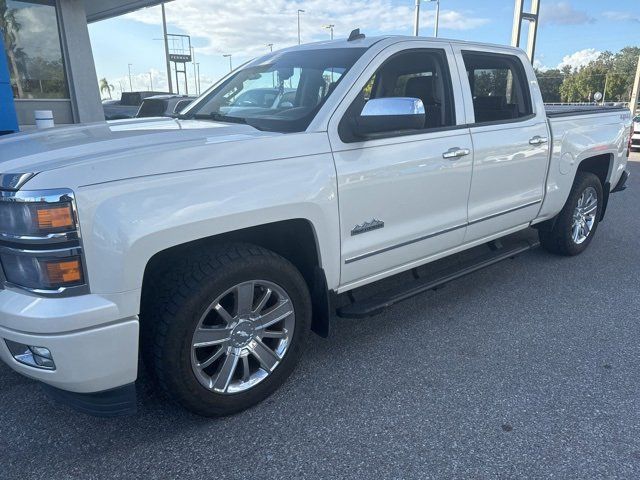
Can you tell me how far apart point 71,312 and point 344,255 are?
1.43 m

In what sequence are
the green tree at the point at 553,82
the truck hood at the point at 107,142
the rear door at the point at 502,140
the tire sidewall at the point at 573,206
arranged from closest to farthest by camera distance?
the truck hood at the point at 107,142 → the rear door at the point at 502,140 → the tire sidewall at the point at 573,206 → the green tree at the point at 553,82

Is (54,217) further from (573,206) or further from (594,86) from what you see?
(594,86)

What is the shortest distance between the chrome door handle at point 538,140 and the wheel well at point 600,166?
1.18 metres

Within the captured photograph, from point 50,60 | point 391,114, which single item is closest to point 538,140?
point 391,114

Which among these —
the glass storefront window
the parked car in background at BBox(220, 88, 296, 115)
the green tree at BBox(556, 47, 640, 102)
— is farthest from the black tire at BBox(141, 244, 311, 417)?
the green tree at BBox(556, 47, 640, 102)

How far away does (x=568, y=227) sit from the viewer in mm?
4852

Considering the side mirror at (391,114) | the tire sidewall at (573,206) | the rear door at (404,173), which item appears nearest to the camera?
the side mirror at (391,114)

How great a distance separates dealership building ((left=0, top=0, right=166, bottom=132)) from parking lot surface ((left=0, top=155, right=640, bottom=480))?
10.3m

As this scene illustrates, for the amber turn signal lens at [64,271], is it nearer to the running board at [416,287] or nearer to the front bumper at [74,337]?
the front bumper at [74,337]

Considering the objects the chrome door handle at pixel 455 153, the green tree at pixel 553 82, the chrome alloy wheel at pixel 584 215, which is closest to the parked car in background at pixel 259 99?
the chrome door handle at pixel 455 153

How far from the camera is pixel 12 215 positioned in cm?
196

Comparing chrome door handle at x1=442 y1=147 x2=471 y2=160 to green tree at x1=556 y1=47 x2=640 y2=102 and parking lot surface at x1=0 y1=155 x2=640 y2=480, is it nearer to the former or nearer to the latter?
parking lot surface at x1=0 y1=155 x2=640 y2=480

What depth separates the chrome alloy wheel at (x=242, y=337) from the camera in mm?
2451

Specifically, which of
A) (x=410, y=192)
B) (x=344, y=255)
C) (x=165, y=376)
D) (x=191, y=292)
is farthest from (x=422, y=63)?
(x=165, y=376)
